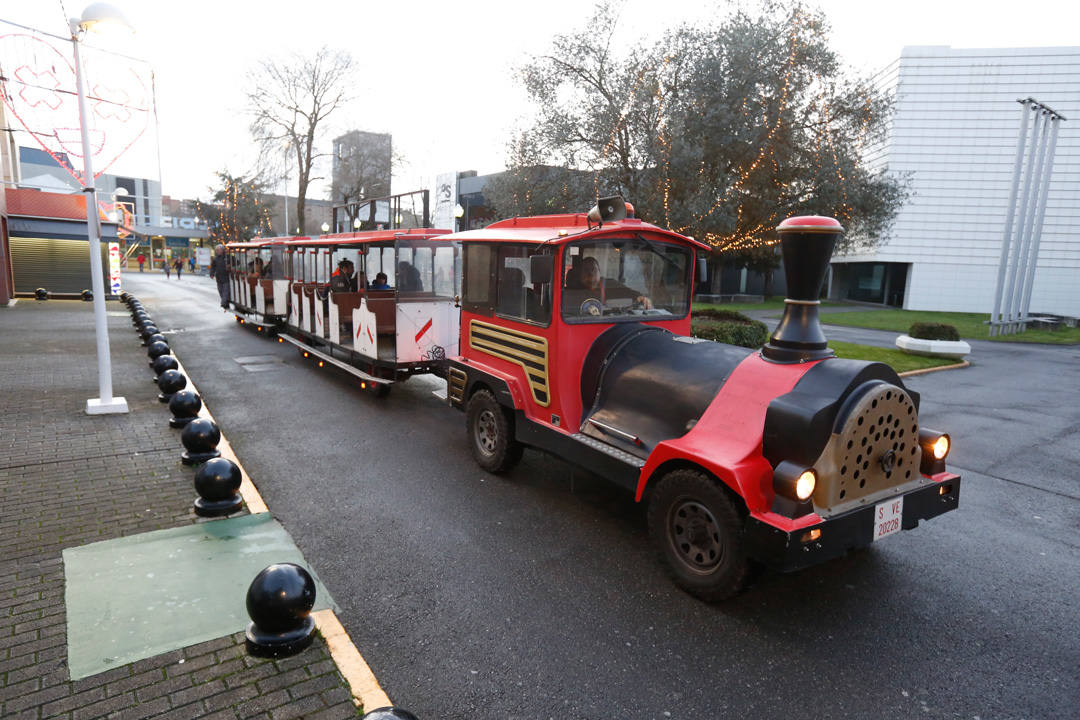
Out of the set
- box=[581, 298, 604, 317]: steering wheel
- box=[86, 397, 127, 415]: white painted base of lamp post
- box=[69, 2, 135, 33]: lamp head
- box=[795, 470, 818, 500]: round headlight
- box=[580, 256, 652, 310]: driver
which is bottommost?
box=[86, 397, 127, 415]: white painted base of lamp post

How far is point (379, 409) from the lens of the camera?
880 centimetres

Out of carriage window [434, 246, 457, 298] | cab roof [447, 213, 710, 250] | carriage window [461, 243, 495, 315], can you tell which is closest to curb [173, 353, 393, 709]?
cab roof [447, 213, 710, 250]

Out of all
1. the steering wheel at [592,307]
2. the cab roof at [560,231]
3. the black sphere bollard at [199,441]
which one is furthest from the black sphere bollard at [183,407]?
the steering wheel at [592,307]

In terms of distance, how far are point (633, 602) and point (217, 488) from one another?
333 cm

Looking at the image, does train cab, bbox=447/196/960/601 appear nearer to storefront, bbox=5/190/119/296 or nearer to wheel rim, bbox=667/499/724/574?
wheel rim, bbox=667/499/724/574

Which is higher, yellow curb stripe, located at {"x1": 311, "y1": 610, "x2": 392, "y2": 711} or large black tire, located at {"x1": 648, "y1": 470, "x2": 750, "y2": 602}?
large black tire, located at {"x1": 648, "y1": 470, "x2": 750, "y2": 602}

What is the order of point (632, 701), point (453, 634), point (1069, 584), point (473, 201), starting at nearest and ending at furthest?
point (632, 701), point (453, 634), point (1069, 584), point (473, 201)

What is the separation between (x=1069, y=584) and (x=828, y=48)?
14423 millimetres

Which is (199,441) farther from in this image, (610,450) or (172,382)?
(610,450)

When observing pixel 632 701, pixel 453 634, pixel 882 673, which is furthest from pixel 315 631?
pixel 882 673

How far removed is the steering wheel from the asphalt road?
68.4 inches

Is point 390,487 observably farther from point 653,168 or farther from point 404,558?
point 653,168

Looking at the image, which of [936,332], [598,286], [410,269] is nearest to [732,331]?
[936,332]

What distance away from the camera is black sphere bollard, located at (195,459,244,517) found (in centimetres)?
479
